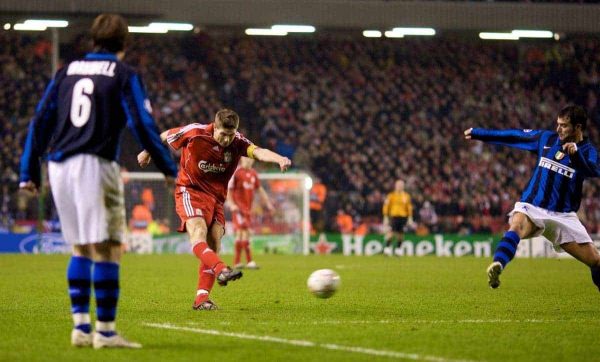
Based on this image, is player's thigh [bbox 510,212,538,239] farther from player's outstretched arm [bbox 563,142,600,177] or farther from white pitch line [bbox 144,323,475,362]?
white pitch line [bbox 144,323,475,362]

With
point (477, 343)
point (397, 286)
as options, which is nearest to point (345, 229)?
point (397, 286)

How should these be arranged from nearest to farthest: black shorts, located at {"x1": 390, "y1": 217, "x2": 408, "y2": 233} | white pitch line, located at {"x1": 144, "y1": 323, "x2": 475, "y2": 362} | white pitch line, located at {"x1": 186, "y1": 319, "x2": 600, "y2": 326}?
white pitch line, located at {"x1": 144, "y1": 323, "x2": 475, "y2": 362} → white pitch line, located at {"x1": 186, "y1": 319, "x2": 600, "y2": 326} → black shorts, located at {"x1": 390, "y1": 217, "x2": 408, "y2": 233}

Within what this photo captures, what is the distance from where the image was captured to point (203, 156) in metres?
11.1

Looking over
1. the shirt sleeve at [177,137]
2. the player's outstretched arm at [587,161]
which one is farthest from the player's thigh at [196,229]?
the player's outstretched arm at [587,161]

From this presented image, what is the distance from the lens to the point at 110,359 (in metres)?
6.63

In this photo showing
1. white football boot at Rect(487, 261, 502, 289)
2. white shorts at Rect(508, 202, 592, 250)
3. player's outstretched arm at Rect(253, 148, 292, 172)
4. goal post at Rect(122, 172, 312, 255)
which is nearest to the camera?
player's outstretched arm at Rect(253, 148, 292, 172)

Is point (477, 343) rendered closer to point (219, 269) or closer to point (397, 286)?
point (219, 269)

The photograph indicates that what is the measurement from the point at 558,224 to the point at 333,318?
2.86 m

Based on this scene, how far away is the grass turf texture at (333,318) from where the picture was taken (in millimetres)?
7082

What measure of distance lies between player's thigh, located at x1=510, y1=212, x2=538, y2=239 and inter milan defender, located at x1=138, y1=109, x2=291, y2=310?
111 inches

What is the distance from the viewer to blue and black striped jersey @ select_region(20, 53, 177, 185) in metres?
7.06

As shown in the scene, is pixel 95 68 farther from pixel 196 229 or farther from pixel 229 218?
pixel 229 218

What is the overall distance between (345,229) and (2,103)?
12.2 metres

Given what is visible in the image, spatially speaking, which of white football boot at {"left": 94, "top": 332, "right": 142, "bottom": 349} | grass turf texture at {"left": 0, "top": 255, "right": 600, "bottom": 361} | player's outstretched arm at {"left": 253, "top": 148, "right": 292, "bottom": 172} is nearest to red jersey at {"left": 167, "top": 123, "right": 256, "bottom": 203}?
player's outstretched arm at {"left": 253, "top": 148, "right": 292, "bottom": 172}
